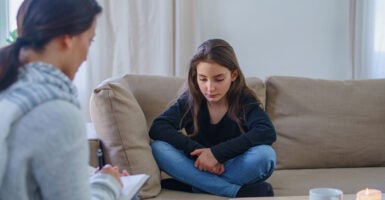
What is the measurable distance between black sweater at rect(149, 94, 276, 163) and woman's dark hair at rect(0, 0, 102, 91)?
1.12 m

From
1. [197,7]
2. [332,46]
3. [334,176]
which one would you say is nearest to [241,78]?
[334,176]

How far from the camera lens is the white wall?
124 inches

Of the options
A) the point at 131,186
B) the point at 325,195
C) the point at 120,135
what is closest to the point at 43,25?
the point at 131,186

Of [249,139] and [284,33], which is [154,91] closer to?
[249,139]

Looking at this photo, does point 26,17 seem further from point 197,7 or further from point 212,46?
point 197,7

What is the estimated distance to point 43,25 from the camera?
0.89 metres

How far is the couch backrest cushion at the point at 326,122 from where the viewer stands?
2.41m

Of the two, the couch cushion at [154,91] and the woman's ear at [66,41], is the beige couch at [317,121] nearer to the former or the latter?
the couch cushion at [154,91]

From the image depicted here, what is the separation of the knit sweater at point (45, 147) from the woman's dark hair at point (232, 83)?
4.11ft

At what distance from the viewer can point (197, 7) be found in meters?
3.04

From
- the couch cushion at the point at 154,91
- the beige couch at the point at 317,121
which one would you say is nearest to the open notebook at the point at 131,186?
the beige couch at the point at 317,121

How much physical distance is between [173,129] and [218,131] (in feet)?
0.62

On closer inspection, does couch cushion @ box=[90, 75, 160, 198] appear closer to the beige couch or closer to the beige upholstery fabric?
the beige upholstery fabric

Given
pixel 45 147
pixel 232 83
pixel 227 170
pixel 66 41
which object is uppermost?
pixel 66 41
